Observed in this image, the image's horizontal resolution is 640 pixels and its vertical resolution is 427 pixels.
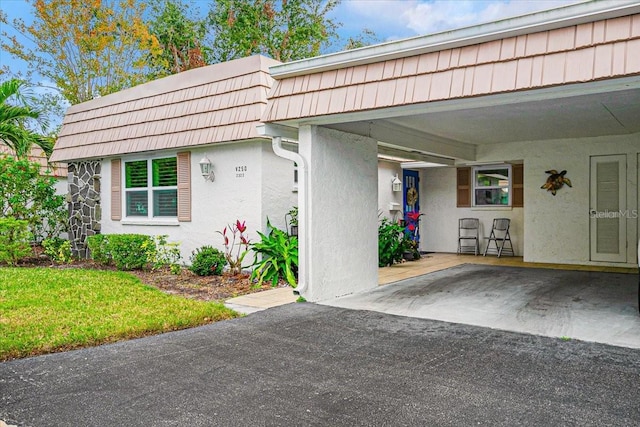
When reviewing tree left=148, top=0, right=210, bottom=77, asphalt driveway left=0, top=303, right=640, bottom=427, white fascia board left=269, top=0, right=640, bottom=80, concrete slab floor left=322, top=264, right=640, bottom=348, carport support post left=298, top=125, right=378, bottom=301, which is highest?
tree left=148, top=0, right=210, bottom=77

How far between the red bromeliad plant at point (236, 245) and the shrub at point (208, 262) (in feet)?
0.43

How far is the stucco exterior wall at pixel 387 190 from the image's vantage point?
1080 cm

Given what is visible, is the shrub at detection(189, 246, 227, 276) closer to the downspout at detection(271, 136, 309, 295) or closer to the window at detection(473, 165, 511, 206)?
the downspout at detection(271, 136, 309, 295)

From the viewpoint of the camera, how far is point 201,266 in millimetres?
7887

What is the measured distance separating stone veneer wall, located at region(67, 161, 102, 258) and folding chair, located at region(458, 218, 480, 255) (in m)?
8.17

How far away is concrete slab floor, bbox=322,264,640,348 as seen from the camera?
4777 mm

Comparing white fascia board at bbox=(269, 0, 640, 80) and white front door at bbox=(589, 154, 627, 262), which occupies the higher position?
white fascia board at bbox=(269, 0, 640, 80)

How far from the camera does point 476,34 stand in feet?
14.7

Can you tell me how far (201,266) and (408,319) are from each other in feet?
12.8

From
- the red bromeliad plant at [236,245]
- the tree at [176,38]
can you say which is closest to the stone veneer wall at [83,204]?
the red bromeliad plant at [236,245]

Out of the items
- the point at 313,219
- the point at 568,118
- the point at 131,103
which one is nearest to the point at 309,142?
the point at 313,219

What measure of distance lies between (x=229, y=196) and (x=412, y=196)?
5.26 m

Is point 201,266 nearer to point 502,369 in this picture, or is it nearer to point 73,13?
point 502,369

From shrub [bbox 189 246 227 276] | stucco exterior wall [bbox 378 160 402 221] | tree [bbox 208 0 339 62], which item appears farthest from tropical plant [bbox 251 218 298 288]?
tree [bbox 208 0 339 62]
